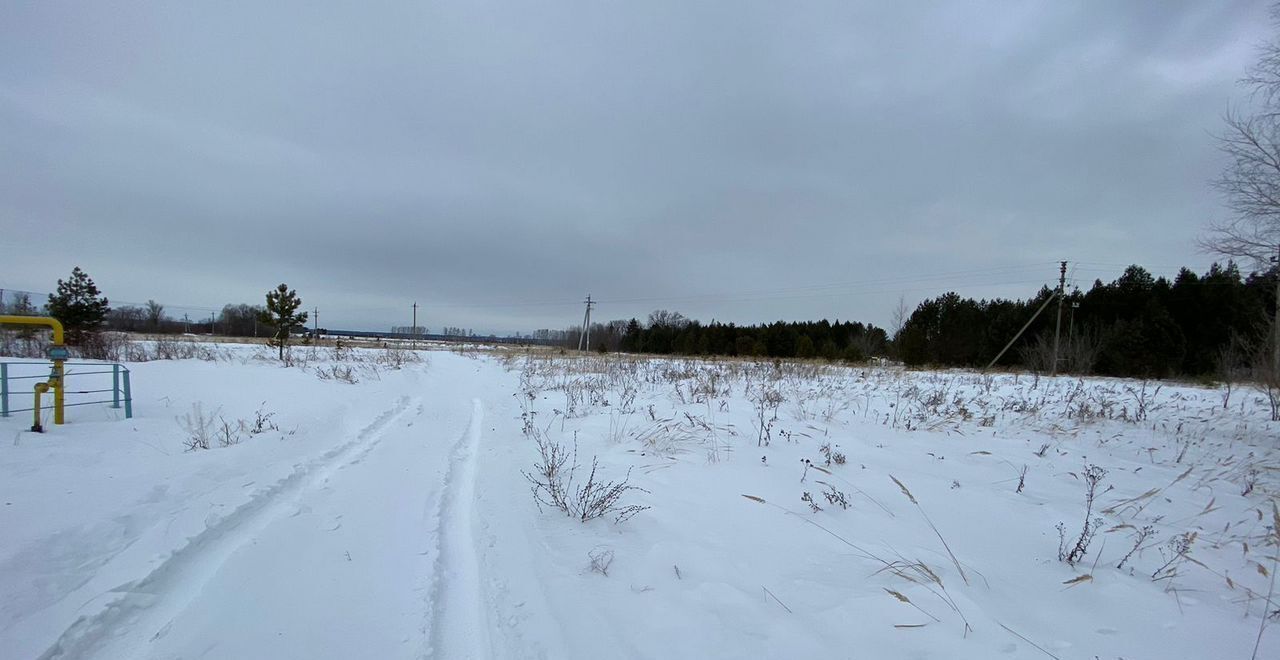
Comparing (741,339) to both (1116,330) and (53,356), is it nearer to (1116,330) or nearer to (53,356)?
(1116,330)

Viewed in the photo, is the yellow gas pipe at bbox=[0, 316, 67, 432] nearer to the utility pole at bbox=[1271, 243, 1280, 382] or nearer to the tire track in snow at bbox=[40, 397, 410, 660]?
the tire track in snow at bbox=[40, 397, 410, 660]

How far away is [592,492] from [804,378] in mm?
10269

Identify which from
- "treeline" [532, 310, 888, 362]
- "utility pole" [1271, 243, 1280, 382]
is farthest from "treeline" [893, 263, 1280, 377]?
"utility pole" [1271, 243, 1280, 382]

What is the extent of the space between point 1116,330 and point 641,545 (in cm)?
4306

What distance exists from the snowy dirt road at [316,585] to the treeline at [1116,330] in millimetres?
29393

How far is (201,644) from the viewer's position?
6.91 ft

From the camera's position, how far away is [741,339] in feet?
194

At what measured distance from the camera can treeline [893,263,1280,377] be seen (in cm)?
2902

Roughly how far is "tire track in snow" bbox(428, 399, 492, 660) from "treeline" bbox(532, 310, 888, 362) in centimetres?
3781

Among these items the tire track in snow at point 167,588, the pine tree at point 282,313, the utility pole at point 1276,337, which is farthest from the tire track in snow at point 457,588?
the pine tree at point 282,313

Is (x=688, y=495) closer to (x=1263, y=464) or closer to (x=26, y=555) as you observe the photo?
(x=26, y=555)

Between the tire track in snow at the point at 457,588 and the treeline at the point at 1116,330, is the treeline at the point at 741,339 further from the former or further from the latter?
the tire track in snow at the point at 457,588

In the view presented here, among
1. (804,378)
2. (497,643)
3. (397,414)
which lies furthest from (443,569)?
(804,378)

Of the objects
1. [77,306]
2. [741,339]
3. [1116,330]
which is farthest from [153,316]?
[1116,330]
